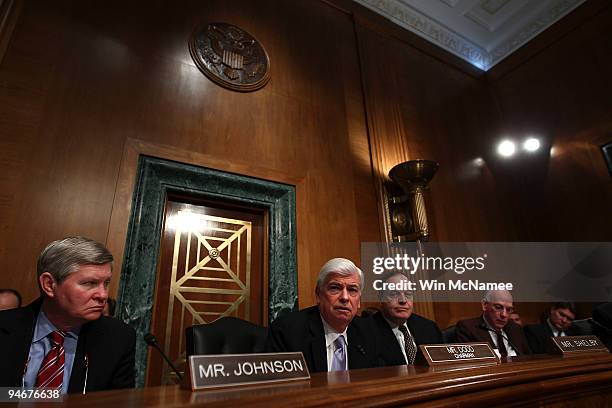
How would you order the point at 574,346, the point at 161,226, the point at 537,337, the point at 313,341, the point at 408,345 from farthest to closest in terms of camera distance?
1. the point at 537,337
2. the point at 161,226
3. the point at 408,345
4. the point at 313,341
5. the point at 574,346

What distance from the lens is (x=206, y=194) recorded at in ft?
9.80

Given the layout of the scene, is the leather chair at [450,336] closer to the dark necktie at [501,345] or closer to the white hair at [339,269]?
the dark necktie at [501,345]

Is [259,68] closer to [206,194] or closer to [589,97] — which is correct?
[206,194]

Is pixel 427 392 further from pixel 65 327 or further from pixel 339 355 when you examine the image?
pixel 65 327

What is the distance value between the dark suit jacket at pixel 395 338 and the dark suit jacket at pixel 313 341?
4.3 inches

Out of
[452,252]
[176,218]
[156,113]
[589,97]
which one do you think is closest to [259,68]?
[156,113]

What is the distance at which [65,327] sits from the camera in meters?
1.33

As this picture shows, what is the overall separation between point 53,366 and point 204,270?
5.48 ft

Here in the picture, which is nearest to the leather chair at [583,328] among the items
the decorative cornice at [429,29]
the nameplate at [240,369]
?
the nameplate at [240,369]

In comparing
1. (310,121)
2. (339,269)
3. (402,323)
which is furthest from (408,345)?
(310,121)

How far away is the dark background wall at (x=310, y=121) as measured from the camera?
96.6 inches

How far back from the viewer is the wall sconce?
3.65m

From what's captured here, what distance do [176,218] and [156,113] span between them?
2.76ft

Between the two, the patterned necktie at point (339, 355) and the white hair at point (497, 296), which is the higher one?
the white hair at point (497, 296)
